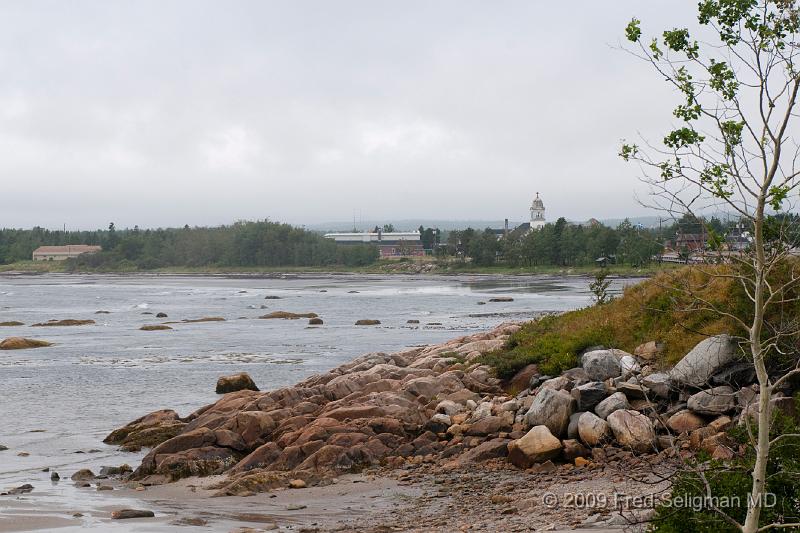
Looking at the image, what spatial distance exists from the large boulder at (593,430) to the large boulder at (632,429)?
0.49ft

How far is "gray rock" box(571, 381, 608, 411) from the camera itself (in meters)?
16.4

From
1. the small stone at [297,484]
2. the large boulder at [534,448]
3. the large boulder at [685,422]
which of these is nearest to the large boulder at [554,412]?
the large boulder at [534,448]

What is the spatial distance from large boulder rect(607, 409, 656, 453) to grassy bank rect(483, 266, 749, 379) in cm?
241

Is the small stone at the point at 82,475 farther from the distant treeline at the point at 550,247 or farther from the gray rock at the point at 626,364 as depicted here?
the distant treeline at the point at 550,247

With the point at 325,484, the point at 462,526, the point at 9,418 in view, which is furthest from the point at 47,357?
the point at 462,526

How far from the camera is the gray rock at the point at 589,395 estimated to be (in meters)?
16.4

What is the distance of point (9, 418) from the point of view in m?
26.0

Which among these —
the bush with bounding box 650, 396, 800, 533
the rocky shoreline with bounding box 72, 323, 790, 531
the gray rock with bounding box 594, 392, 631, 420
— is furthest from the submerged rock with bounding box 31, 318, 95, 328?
the bush with bounding box 650, 396, 800, 533

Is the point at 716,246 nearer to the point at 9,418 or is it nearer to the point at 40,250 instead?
the point at 9,418

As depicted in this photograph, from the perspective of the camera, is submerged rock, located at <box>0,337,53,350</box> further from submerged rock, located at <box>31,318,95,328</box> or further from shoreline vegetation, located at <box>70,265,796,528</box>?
shoreline vegetation, located at <box>70,265,796,528</box>

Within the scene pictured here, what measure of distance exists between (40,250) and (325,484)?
18731cm

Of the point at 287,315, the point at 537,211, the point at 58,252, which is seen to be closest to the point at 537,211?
the point at 537,211

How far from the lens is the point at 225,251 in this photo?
169 m

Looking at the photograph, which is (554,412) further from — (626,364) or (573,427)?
(626,364)
